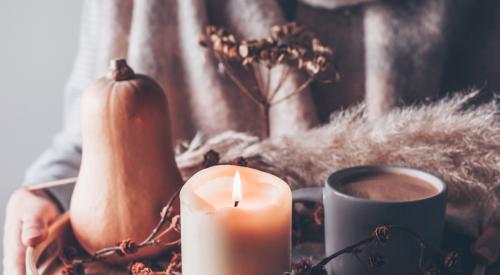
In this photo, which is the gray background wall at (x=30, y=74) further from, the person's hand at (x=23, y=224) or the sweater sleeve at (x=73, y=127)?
the person's hand at (x=23, y=224)

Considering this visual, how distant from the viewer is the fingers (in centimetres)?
52

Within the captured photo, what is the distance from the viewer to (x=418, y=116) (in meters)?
0.58

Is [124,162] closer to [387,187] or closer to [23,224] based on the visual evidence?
[23,224]

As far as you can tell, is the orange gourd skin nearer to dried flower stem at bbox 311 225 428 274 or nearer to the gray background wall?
dried flower stem at bbox 311 225 428 274

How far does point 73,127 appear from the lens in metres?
0.86

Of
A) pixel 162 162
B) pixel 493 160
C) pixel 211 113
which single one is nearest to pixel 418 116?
pixel 493 160

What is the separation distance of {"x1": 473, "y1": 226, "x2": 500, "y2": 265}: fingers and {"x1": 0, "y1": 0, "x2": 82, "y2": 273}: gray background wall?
2.50 feet

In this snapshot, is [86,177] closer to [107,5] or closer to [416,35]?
[107,5]

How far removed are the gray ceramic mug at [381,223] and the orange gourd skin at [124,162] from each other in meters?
0.16

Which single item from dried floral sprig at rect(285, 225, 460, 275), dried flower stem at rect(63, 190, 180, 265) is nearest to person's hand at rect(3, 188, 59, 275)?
dried flower stem at rect(63, 190, 180, 265)

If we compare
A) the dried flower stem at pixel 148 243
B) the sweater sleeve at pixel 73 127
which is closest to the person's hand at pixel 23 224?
the dried flower stem at pixel 148 243

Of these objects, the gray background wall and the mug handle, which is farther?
the gray background wall

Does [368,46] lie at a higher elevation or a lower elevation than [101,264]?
higher

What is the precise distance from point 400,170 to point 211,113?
446mm
